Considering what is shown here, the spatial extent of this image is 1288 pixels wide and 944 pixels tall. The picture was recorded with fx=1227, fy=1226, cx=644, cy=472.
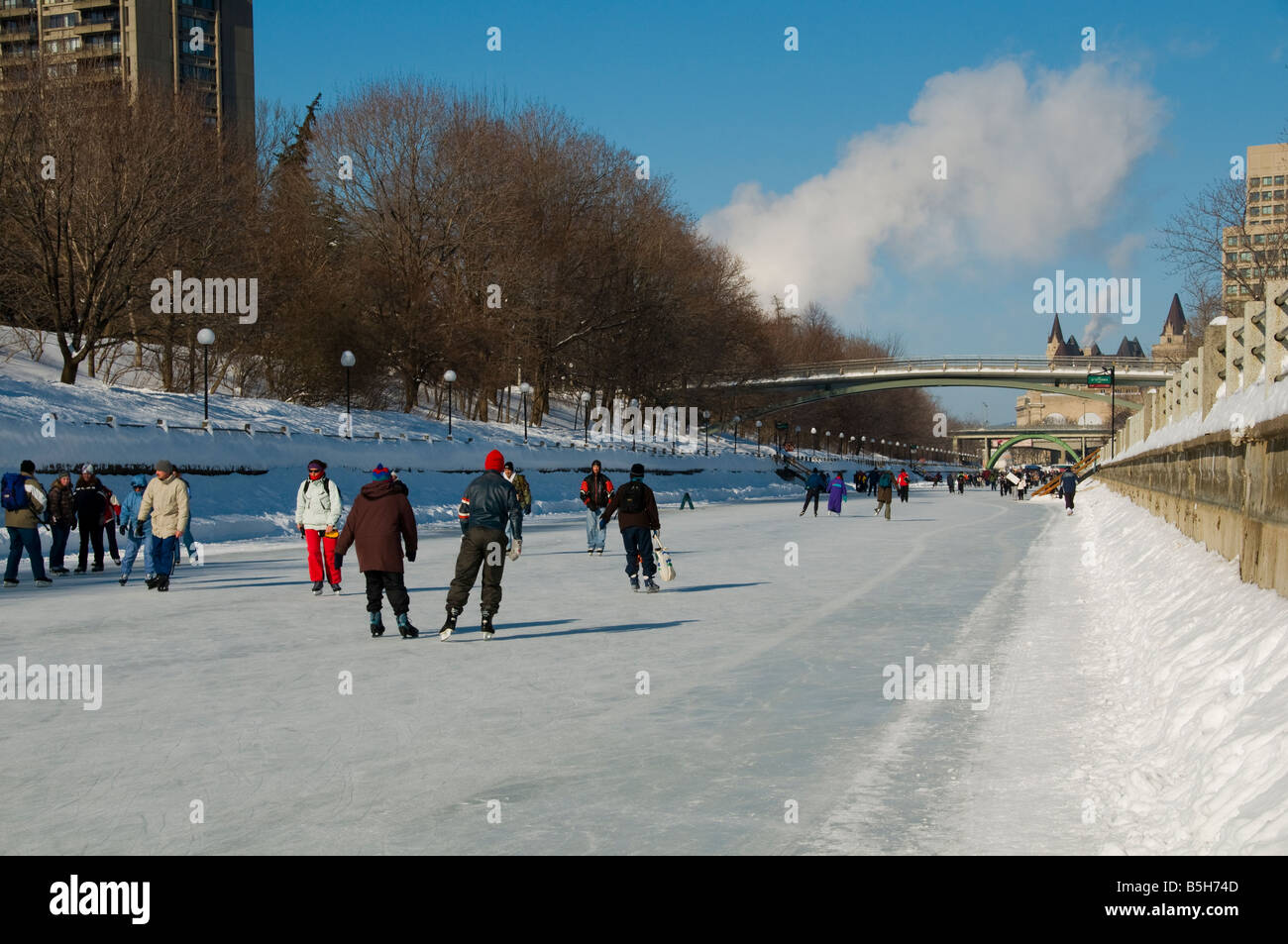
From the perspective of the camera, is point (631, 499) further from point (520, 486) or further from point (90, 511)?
point (90, 511)

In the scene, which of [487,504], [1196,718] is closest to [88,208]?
[487,504]

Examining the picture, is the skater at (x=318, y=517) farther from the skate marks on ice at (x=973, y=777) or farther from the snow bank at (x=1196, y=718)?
the snow bank at (x=1196, y=718)

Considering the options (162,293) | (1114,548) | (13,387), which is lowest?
(1114,548)

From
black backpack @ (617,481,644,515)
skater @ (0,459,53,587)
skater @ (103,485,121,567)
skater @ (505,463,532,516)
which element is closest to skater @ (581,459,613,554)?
skater @ (505,463,532,516)

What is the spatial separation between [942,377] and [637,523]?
84803 millimetres

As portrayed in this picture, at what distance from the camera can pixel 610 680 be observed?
29.6 ft

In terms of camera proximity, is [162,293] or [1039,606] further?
[162,293]

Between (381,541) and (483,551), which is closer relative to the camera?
(381,541)

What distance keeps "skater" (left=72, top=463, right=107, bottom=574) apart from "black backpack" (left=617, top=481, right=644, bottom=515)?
29.3 feet

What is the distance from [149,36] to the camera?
286 ft
